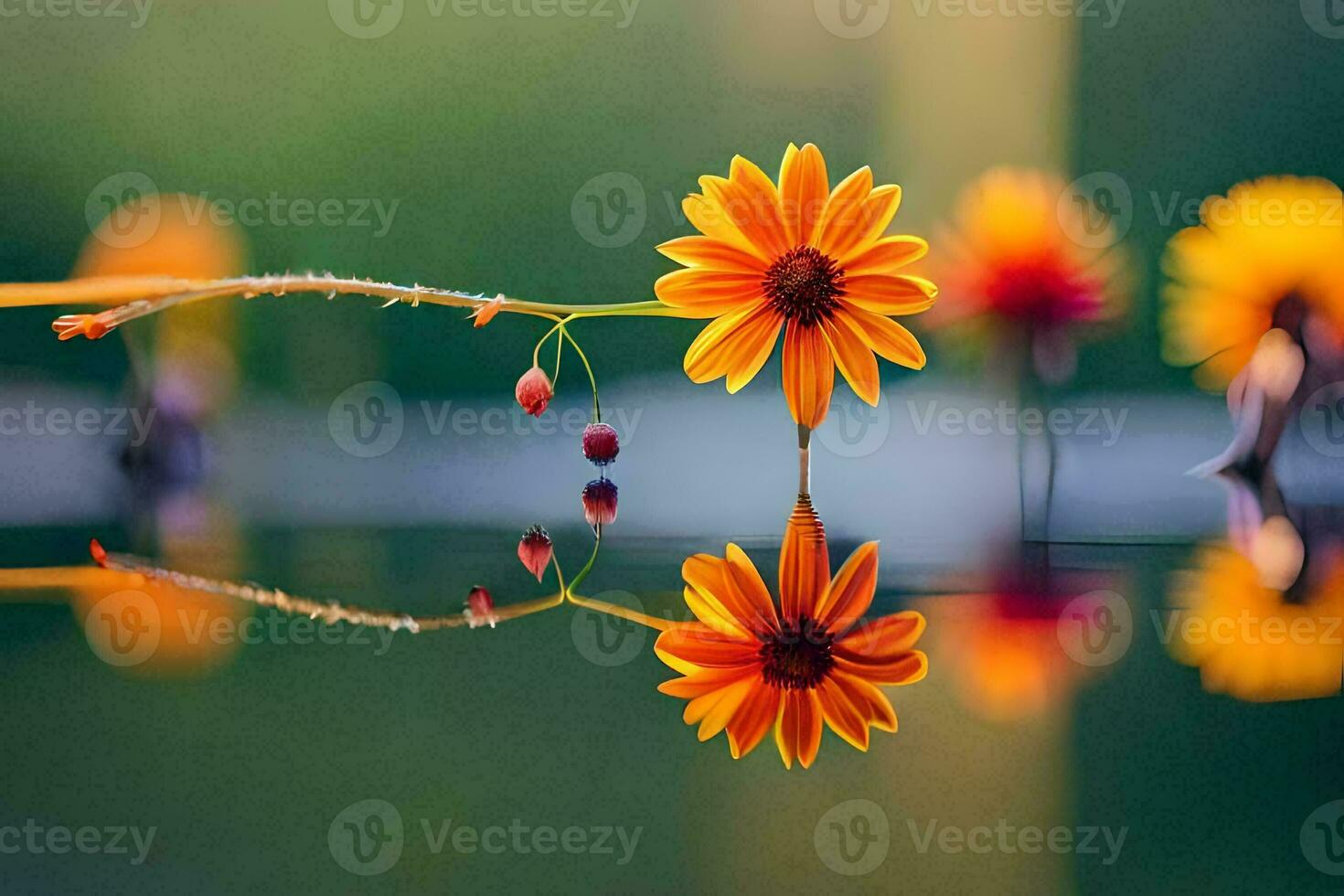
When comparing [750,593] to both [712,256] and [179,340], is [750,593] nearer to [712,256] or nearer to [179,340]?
[712,256]

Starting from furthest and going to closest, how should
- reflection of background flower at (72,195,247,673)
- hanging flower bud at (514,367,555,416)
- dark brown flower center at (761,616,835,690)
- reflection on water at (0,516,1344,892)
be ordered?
reflection of background flower at (72,195,247,673)
hanging flower bud at (514,367,555,416)
dark brown flower center at (761,616,835,690)
reflection on water at (0,516,1344,892)

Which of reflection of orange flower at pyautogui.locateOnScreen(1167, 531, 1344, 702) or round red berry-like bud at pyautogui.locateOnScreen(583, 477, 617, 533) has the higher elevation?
round red berry-like bud at pyautogui.locateOnScreen(583, 477, 617, 533)

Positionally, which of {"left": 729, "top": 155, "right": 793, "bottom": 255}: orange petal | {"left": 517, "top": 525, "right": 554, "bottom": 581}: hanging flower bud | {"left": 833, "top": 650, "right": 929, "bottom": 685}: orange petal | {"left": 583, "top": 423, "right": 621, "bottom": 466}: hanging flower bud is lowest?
{"left": 833, "top": 650, "right": 929, "bottom": 685}: orange petal

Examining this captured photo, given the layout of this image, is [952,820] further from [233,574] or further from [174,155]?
[174,155]

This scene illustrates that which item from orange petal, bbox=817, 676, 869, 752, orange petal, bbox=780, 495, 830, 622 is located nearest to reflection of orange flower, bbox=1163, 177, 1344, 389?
orange petal, bbox=780, 495, 830, 622

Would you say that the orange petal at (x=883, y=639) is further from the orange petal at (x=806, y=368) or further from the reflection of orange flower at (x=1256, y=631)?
the orange petal at (x=806, y=368)

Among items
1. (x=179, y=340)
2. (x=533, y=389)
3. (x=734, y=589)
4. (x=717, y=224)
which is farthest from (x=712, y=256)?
(x=179, y=340)

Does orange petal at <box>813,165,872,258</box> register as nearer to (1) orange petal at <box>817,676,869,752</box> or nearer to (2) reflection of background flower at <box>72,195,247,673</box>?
(1) orange petal at <box>817,676,869,752</box>
